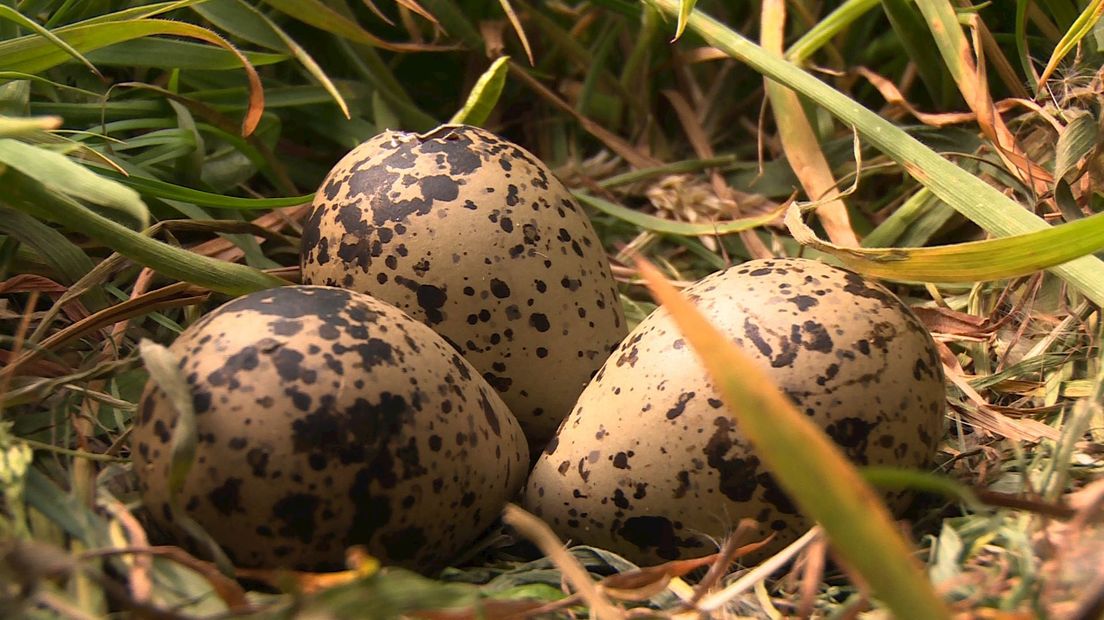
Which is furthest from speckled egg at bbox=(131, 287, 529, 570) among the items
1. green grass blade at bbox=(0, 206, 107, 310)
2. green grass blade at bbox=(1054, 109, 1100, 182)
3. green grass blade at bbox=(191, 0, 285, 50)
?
green grass blade at bbox=(1054, 109, 1100, 182)

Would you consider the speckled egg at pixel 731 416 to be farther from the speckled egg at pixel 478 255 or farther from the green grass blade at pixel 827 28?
→ the green grass blade at pixel 827 28

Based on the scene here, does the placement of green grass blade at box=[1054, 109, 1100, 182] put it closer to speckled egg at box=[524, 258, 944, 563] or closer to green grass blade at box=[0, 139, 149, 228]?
speckled egg at box=[524, 258, 944, 563]

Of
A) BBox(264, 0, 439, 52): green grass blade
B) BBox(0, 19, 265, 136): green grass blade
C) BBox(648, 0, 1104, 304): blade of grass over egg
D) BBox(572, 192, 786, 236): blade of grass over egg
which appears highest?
BBox(264, 0, 439, 52): green grass blade

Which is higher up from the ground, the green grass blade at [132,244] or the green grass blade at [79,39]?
the green grass blade at [79,39]

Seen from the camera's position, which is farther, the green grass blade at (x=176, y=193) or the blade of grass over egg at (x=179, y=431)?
the green grass blade at (x=176, y=193)

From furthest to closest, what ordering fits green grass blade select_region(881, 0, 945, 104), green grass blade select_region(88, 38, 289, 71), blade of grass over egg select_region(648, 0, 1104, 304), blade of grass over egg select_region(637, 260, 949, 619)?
green grass blade select_region(881, 0, 945, 104) < green grass blade select_region(88, 38, 289, 71) < blade of grass over egg select_region(648, 0, 1104, 304) < blade of grass over egg select_region(637, 260, 949, 619)

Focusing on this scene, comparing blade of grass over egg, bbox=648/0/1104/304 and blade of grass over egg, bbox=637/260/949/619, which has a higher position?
blade of grass over egg, bbox=648/0/1104/304

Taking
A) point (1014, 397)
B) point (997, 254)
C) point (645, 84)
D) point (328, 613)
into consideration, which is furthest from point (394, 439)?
point (645, 84)

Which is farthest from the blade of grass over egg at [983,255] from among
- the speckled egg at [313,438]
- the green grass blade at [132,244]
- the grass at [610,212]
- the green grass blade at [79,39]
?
the green grass blade at [79,39]
